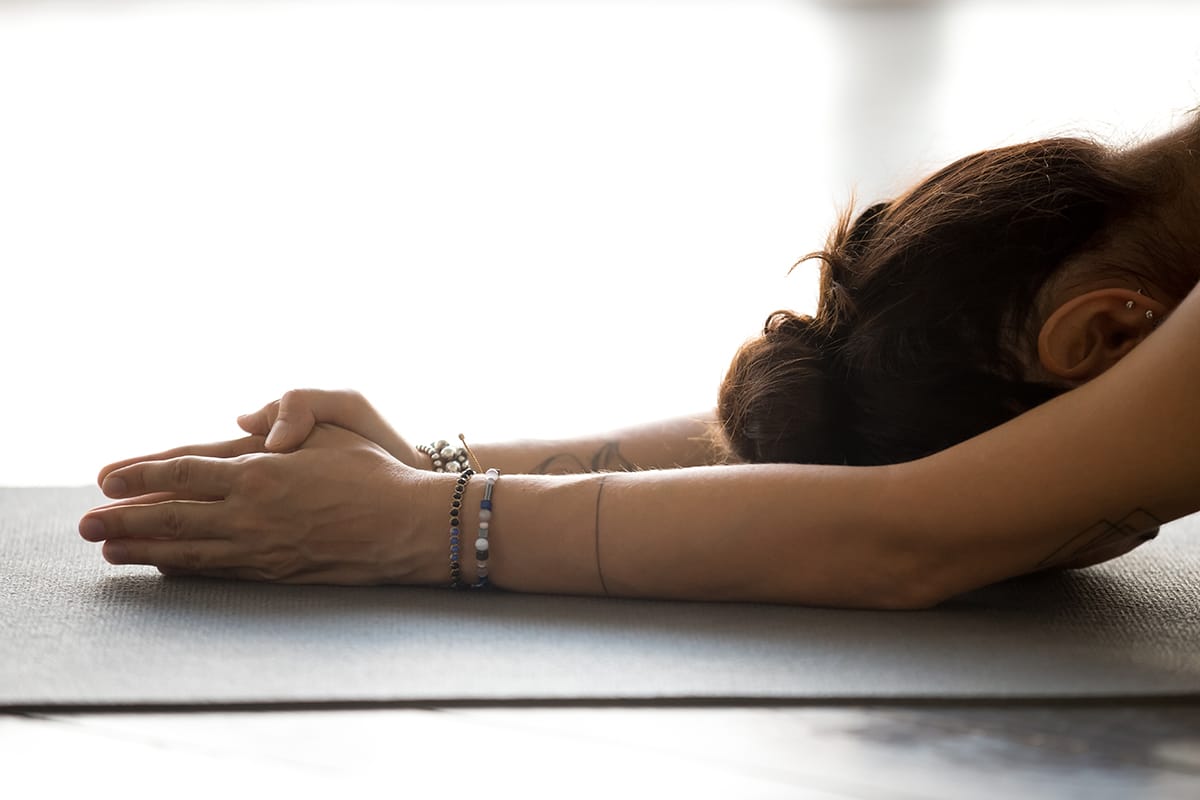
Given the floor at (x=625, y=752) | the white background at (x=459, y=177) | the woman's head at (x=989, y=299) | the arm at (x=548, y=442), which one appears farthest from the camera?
the white background at (x=459, y=177)

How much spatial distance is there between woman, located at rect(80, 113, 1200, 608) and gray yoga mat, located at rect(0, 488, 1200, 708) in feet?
0.13

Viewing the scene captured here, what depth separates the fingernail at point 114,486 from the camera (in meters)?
1.25

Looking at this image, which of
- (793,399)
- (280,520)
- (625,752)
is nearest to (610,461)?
(793,399)

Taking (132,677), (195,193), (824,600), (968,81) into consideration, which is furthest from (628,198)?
(132,677)

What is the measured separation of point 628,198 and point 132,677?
2768 millimetres

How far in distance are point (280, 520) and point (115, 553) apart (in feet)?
0.54

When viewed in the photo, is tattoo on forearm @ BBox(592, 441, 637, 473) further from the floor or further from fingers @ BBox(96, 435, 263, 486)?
the floor

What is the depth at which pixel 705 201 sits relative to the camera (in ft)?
11.7

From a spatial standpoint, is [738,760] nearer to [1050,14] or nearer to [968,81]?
[968,81]

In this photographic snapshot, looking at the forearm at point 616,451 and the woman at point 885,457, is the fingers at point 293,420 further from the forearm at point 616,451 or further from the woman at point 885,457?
the forearm at point 616,451

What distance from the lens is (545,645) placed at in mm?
1062

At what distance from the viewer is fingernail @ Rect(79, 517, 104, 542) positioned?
1254 mm

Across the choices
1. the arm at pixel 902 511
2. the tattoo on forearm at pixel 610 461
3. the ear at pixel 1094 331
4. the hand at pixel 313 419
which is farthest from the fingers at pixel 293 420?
the ear at pixel 1094 331

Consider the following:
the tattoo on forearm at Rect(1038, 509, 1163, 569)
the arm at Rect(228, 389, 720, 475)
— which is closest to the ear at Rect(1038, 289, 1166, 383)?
the tattoo on forearm at Rect(1038, 509, 1163, 569)
